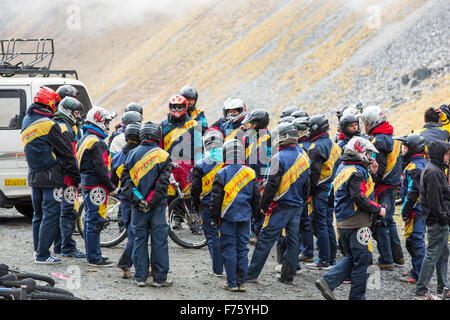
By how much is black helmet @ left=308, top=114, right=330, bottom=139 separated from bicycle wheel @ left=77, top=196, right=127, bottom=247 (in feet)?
11.0

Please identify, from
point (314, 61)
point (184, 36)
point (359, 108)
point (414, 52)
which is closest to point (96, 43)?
point (184, 36)

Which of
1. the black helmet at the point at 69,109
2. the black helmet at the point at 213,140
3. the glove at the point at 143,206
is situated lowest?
the glove at the point at 143,206

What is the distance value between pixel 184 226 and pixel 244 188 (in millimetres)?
2570

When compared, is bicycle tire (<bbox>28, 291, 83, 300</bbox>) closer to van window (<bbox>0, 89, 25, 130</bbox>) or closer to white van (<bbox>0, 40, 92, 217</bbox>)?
white van (<bbox>0, 40, 92, 217</bbox>)

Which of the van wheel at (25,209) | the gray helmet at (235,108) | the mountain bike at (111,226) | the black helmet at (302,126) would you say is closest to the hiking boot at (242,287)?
the black helmet at (302,126)

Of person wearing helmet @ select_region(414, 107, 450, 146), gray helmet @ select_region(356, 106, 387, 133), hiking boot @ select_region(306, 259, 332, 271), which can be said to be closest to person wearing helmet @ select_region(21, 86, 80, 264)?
hiking boot @ select_region(306, 259, 332, 271)

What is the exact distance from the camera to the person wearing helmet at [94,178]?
828 cm

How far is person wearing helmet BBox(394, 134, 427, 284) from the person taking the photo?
26.8 feet

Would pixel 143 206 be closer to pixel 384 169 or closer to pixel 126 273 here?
pixel 126 273

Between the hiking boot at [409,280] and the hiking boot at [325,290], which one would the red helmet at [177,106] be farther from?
the hiking boot at [409,280]

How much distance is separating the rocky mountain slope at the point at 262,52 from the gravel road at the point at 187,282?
24781 mm

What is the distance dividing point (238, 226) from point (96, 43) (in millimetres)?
103027

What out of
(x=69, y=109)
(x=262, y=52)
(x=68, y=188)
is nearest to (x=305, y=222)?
(x=68, y=188)

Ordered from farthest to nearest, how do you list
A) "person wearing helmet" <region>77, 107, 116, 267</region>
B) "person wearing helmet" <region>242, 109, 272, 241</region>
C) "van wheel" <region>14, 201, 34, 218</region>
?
"van wheel" <region>14, 201, 34, 218</region>
"person wearing helmet" <region>242, 109, 272, 241</region>
"person wearing helmet" <region>77, 107, 116, 267</region>
